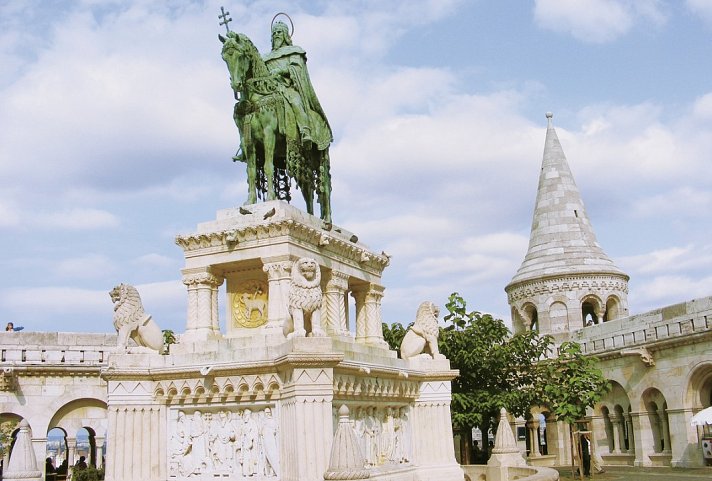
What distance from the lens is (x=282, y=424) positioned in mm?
12281

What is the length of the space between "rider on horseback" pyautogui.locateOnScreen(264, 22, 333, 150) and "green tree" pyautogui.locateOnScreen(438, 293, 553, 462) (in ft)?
47.0

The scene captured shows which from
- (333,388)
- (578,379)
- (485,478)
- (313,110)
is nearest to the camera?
(333,388)

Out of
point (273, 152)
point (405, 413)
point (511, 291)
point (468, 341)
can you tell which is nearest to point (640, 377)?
point (468, 341)

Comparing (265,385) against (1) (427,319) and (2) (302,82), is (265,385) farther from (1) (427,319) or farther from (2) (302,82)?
(2) (302,82)

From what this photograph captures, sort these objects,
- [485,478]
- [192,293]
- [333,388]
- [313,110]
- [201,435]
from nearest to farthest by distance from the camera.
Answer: [333,388], [201,435], [192,293], [313,110], [485,478]

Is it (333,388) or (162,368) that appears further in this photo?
(162,368)

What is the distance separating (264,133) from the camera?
1487 centimetres

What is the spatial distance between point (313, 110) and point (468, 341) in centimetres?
1517

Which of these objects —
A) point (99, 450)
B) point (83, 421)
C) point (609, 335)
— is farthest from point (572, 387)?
point (83, 421)

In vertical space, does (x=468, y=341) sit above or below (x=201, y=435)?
above

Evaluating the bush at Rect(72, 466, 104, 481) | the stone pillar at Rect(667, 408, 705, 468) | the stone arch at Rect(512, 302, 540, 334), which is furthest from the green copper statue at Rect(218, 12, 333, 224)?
the stone arch at Rect(512, 302, 540, 334)

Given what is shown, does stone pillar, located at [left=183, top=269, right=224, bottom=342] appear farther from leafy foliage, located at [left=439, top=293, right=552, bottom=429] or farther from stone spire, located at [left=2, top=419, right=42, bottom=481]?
leafy foliage, located at [left=439, top=293, right=552, bottom=429]

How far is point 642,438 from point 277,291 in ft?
78.4

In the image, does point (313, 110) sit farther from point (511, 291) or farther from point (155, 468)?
point (511, 291)
